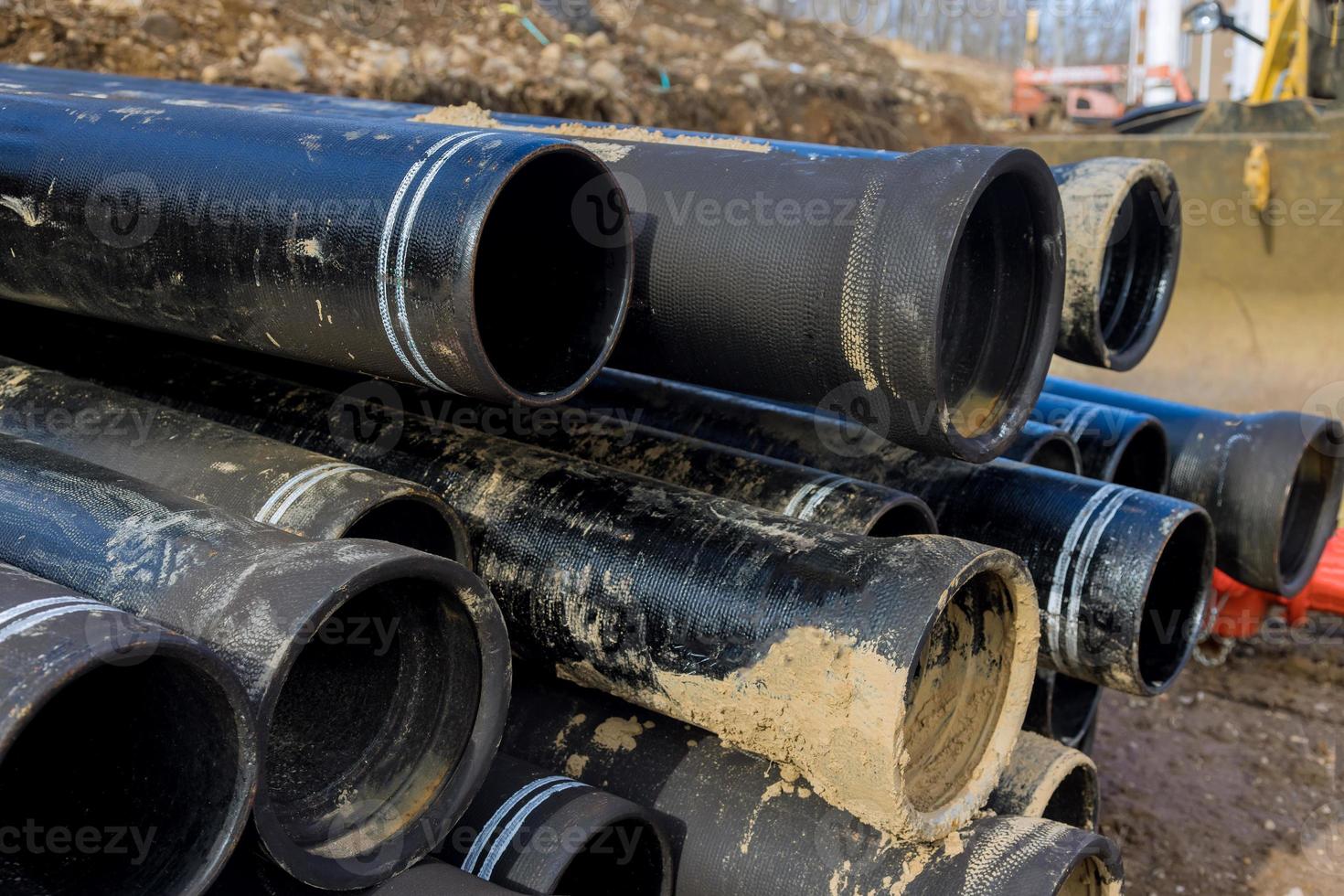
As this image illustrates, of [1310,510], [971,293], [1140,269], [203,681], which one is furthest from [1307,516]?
[203,681]

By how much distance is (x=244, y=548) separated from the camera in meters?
1.50

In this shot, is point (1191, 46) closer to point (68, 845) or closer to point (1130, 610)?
point (1130, 610)

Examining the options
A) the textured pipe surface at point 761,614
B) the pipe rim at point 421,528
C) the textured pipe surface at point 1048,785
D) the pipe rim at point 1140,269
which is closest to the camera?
the textured pipe surface at point 761,614

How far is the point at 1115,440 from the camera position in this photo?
3.07 m

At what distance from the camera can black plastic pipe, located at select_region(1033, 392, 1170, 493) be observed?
10.0ft

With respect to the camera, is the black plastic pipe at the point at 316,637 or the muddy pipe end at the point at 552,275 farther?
the muddy pipe end at the point at 552,275

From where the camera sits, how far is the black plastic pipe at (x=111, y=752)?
1.12m

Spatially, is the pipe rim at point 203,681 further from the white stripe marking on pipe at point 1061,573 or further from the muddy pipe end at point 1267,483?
the muddy pipe end at point 1267,483

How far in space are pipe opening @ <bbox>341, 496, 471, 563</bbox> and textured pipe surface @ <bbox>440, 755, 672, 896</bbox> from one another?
0.38 meters

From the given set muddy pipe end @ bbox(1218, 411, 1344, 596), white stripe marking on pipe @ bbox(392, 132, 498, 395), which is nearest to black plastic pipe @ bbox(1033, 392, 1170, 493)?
muddy pipe end @ bbox(1218, 411, 1344, 596)

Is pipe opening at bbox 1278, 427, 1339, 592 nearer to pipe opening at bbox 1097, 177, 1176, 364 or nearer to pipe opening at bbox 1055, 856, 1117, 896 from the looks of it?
pipe opening at bbox 1097, 177, 1176, 364

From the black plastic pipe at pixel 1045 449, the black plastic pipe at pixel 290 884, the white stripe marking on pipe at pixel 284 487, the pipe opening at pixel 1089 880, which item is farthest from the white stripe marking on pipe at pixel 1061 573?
the white stripe marking on pipe at pixel 284 487

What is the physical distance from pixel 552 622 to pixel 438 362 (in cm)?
52

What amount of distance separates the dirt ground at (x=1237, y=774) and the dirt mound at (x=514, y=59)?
17.5ft
